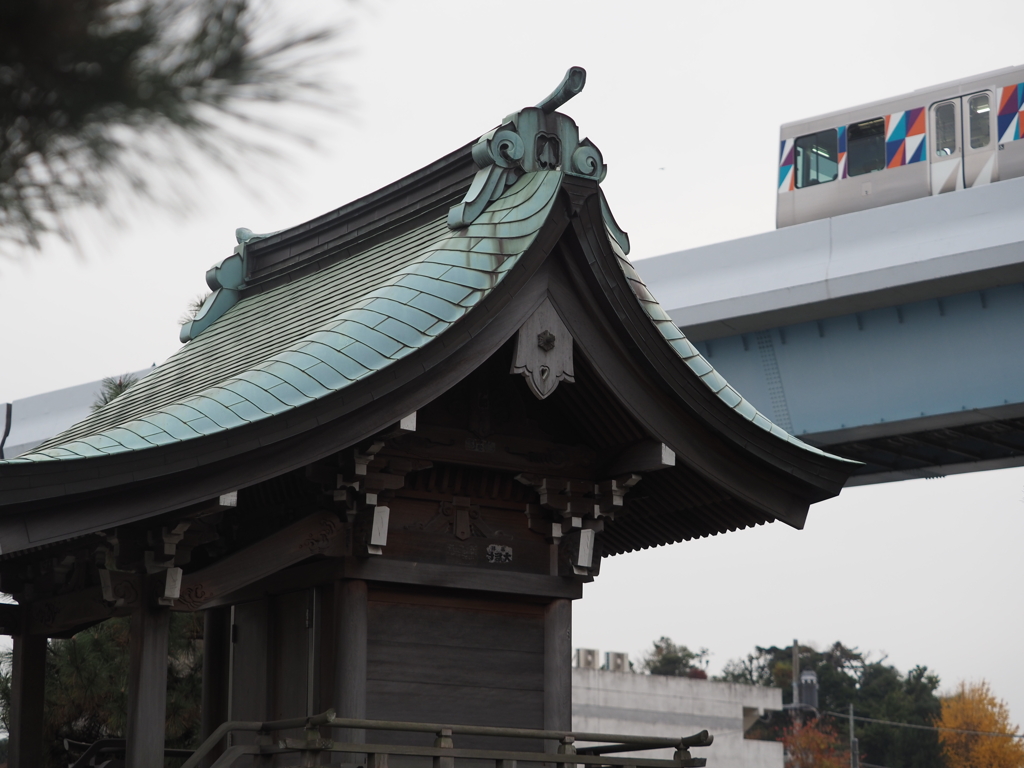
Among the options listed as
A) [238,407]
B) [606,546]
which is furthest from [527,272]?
[606,546]

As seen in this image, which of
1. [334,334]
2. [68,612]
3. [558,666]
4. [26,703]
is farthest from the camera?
[26,703]

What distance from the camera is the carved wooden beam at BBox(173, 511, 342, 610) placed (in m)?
7.99

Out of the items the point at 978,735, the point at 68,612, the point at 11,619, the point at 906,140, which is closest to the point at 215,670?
the point at 68,612

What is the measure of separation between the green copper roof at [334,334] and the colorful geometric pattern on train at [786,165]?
62.5 ft

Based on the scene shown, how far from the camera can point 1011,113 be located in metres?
24.1

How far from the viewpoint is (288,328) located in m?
9.88

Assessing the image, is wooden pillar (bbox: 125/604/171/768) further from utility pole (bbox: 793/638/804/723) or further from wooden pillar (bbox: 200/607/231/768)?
utility pole (bbox: 793/638/804/723)

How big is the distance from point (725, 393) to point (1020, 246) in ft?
29.0

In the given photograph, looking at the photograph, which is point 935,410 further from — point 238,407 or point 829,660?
point 829,660

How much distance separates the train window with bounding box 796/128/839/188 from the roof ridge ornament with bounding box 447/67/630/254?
19019 millimetres

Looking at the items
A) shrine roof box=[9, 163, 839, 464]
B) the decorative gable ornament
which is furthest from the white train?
the decorative gable ornament

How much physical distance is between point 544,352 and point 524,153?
1878 millimetres

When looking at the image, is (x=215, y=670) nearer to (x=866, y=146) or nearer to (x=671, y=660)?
(x=866, y=146)

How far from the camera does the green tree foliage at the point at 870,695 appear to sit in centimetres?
7044
